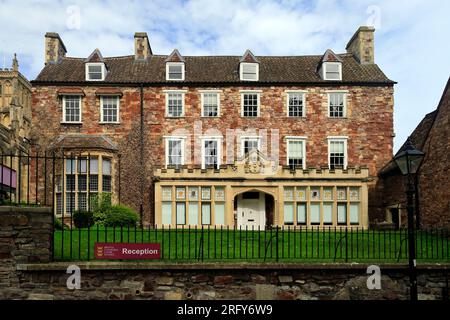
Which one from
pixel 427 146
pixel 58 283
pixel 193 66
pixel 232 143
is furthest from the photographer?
pixel 193 66

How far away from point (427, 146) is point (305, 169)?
692 cm

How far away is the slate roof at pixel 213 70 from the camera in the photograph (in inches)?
1196

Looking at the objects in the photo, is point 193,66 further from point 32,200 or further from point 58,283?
point 58,283

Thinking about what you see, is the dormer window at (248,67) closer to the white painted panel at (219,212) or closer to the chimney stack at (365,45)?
the chimney stack at (365,45)

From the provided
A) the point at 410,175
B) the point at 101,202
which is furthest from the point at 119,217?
the point at 410,175

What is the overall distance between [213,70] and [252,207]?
9332mm

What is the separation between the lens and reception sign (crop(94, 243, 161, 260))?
40.3 feet

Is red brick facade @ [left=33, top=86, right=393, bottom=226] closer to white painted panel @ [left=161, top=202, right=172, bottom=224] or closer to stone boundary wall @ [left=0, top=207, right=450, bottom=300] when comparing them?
white painted panel @ [left=161, top=202, right=172, bottom=224]

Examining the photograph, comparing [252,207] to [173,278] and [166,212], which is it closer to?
[166,212]

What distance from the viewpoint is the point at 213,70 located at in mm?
31766

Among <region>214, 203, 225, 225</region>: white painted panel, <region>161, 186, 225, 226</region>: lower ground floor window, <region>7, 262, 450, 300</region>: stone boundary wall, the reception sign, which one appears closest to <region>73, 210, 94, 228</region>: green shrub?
<region>161, 186, 225, 226</region>: lower ground floor window

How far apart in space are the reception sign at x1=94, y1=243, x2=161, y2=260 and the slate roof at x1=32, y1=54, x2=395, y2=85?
1900 centimetres

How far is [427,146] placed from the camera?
22266 mm

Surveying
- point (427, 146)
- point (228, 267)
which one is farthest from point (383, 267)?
point (427, 146)
